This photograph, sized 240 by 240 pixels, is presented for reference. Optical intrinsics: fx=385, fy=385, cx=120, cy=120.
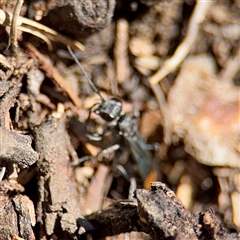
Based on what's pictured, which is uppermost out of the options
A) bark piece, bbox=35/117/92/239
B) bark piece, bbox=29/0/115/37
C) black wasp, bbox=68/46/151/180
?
bark piece, bbox=29/0/115/37

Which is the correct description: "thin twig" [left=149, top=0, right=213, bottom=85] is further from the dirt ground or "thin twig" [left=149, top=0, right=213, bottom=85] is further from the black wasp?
the black wasp

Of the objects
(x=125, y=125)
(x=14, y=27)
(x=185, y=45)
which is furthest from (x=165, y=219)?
(x=185, y=45)

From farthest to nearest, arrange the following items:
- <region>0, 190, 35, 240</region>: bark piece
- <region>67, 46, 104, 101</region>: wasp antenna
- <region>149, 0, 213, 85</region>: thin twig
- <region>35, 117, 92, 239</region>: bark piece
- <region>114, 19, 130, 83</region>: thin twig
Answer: <region>149, 0, 213, 85</region>: thin twig, <region>114, 19, 130, 83</region>: thin twig, <region>67, 46, 104, 101</region>: wasp antenna, <region>35, 117, 92, 239</region>: bark piece, <region>0, 190, 35, 240</region>: bark piece

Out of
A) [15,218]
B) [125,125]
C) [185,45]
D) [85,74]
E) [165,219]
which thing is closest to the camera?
[165,219]

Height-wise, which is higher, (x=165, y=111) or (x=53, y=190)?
(x=53, y=190)

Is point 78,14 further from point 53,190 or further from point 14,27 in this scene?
point 53,190

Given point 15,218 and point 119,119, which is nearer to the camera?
point 15,218

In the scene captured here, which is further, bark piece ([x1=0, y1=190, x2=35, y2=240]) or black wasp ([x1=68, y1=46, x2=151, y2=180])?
black wasp ([x1=68, y1=46, x2=151, y2=180])

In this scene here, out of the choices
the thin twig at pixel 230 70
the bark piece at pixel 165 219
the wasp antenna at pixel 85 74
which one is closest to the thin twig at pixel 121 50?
the wasp antenna at pixel 85 74

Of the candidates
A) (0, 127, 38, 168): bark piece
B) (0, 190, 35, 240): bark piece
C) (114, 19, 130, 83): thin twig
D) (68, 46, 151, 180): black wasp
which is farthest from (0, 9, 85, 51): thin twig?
→ (0, 190, 35, 240): bark piece
